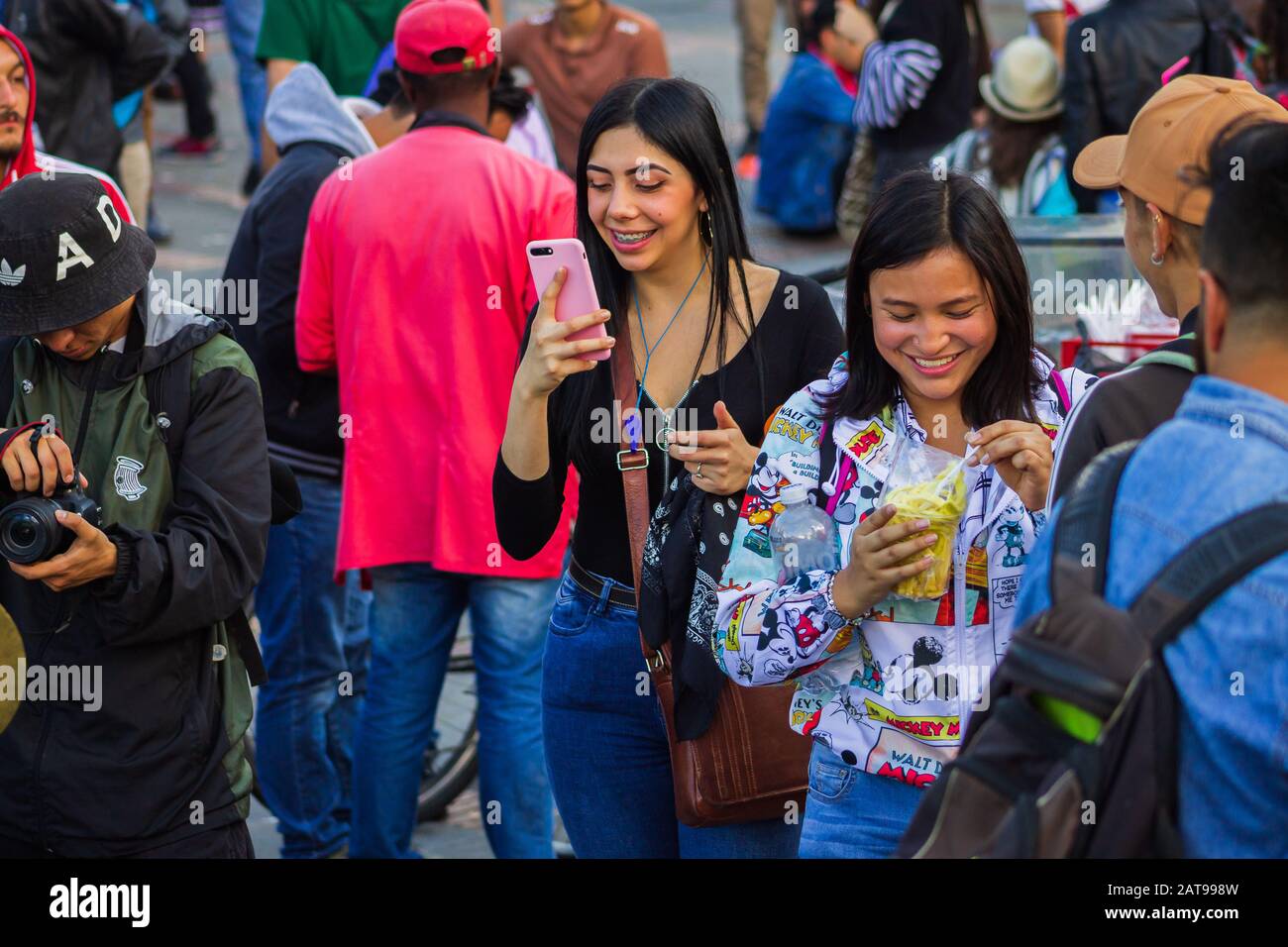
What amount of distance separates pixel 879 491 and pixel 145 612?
1356mm

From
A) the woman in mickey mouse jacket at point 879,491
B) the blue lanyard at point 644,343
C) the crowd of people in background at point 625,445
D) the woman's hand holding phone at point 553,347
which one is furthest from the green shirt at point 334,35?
the woman in mickey mouse jacket at point 879,491

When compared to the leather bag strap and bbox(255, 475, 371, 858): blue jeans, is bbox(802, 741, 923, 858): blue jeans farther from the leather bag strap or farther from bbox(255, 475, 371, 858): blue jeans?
bbox(255, 475, 371, 858): blue jeans

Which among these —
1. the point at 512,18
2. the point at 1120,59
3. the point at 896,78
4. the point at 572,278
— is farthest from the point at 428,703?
the point at 512,18

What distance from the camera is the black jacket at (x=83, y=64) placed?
6.43m

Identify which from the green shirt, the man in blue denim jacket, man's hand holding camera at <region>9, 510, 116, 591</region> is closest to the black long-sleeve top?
man's hand holding camera at <region>9, 510, 116, 591</region>

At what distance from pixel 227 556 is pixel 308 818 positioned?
69.7 inches

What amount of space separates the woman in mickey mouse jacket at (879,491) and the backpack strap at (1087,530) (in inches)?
26.3

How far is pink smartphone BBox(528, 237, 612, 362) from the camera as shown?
2967 millimetres

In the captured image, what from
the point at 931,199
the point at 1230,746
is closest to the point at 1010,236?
the point at 931,199

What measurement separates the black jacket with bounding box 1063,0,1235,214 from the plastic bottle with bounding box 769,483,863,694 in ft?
14.3

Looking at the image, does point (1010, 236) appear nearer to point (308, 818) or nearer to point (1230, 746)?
point (1230, 746)

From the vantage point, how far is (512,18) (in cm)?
1426

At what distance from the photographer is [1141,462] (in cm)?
174

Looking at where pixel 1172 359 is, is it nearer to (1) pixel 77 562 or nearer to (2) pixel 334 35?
(1) pixel 77 562
